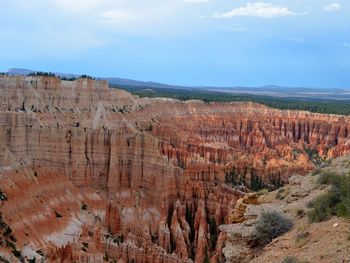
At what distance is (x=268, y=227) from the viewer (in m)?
12.2

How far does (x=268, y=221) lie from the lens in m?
12.3

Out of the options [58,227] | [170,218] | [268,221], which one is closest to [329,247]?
[268,221]

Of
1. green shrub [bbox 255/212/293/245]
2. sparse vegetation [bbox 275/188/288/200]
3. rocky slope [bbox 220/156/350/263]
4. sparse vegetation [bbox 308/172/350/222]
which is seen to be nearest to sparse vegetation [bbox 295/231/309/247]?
rocky slope [bbox 220/156/350/263]

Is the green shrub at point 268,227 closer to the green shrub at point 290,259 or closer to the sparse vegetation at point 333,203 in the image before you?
the sparse vegetation at point 333,203

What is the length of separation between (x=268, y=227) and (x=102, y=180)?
91.3 ft

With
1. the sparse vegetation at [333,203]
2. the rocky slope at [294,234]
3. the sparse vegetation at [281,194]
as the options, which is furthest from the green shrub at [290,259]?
the sparse vegetation at [281,194]

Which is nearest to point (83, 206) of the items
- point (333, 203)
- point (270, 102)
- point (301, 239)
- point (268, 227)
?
point (268, 227)

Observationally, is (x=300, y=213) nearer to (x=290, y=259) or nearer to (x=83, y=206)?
(x=290, y=259)

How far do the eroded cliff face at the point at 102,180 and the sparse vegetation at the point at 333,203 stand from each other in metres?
15.4

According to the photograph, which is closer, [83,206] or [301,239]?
[301,239]

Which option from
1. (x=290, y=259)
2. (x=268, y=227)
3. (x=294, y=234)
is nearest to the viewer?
(x=290, y=259)

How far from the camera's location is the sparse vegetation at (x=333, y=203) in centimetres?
1143

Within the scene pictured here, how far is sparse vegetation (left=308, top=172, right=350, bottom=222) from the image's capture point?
1143 cm

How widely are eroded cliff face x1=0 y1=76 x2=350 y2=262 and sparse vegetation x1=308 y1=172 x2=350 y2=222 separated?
15430 mm
